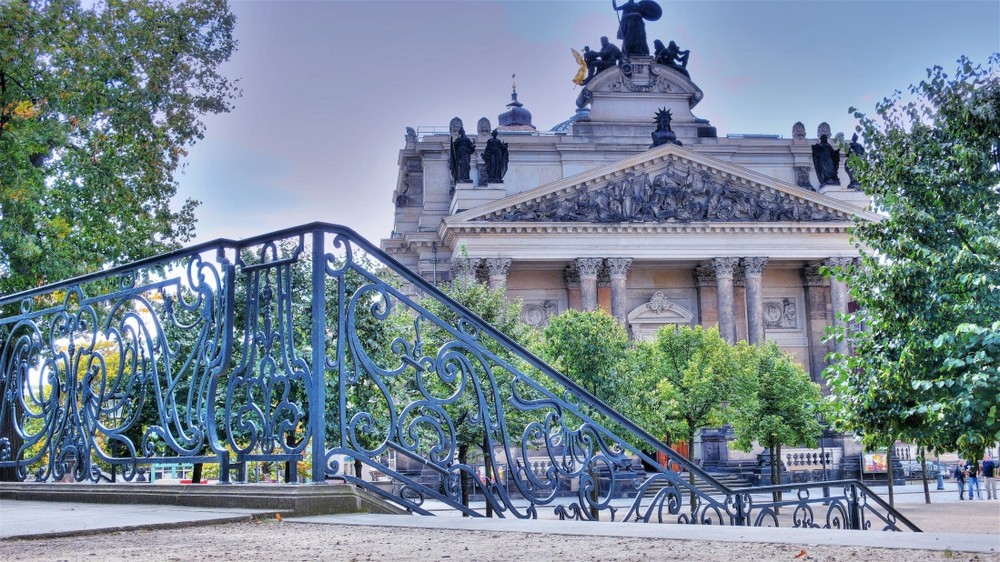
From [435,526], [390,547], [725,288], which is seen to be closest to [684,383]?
[725,288]

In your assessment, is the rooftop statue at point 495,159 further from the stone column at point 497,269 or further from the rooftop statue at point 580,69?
the rooftop statue at point 580,69

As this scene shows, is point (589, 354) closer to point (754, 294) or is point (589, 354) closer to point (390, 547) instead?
point (754, 294)

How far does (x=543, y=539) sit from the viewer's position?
4574 millimetres

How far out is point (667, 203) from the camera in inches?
2057

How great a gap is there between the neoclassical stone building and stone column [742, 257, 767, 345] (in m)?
0.08

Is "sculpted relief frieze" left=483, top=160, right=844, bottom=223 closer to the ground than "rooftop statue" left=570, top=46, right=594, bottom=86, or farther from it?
closer to the ground

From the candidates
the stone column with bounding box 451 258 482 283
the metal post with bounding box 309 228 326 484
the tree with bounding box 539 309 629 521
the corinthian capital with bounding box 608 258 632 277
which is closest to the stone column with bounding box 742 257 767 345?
the corinthian capital with bounding box 608 258 632 277

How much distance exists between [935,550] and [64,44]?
16570 mm

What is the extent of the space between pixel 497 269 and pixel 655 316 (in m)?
10.2

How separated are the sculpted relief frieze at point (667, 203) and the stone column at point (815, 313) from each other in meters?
4.39

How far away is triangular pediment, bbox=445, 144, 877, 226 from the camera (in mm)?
51031

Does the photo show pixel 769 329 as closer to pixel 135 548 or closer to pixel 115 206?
pixel 115 206

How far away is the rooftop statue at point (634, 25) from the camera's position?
59875 millimetres

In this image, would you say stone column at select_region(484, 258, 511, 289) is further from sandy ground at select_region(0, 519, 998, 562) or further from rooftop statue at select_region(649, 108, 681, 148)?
sandy ground at select_region(0, 519, 998, 562)
